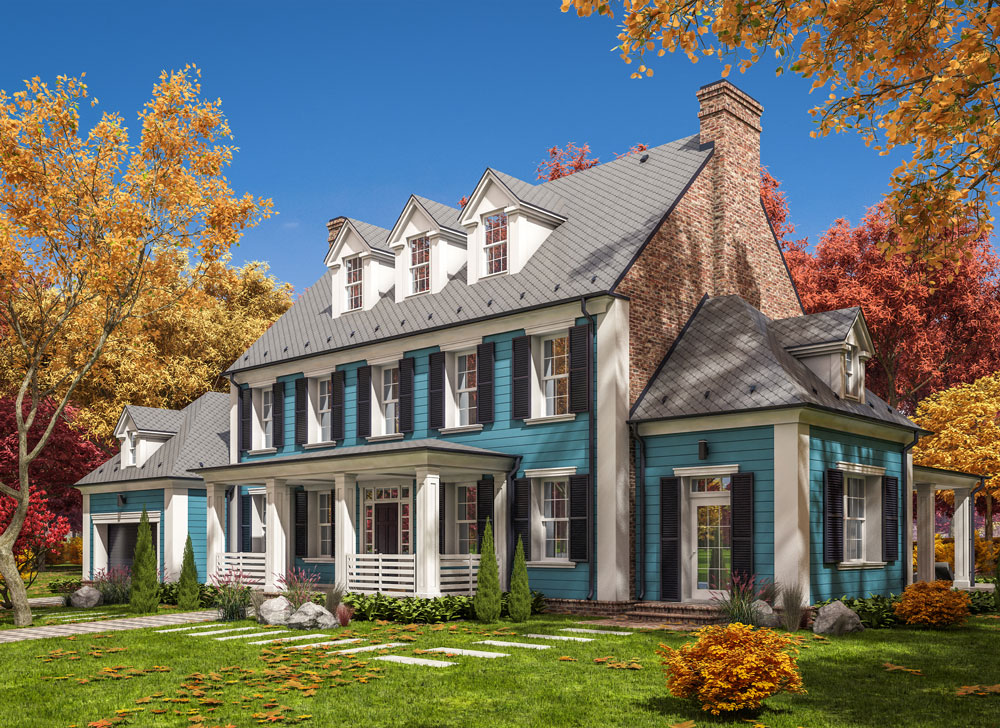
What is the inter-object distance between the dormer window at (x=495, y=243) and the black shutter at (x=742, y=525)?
7963 mm

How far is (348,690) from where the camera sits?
1040 cm

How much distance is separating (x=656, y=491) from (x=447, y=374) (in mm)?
5980

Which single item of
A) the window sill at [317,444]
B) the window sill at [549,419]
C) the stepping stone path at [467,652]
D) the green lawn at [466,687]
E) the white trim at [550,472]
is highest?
the window sill at [549,419]

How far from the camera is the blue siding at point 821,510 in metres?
17.6

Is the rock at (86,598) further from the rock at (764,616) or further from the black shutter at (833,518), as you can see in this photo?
the black shutter at (833,518)

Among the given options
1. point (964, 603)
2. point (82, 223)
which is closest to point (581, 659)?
point (964, 603)

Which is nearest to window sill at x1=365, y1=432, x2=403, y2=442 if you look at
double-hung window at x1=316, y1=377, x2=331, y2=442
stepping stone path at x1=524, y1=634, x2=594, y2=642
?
double-hung window at x1=316, y1=377, x2=331, y2=442

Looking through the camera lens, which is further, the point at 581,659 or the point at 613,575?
the point at 613,575

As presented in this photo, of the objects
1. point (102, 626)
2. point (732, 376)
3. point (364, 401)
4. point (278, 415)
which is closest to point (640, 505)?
point (732, 376)

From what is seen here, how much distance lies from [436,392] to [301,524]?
5.99 meters

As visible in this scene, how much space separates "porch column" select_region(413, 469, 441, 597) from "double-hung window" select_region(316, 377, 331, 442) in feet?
22.9

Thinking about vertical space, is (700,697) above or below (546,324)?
below

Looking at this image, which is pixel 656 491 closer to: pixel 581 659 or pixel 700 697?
pixel 581 659

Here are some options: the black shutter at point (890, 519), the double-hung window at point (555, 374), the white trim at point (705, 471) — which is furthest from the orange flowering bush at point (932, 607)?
the double-hung window at point (555, 374)
